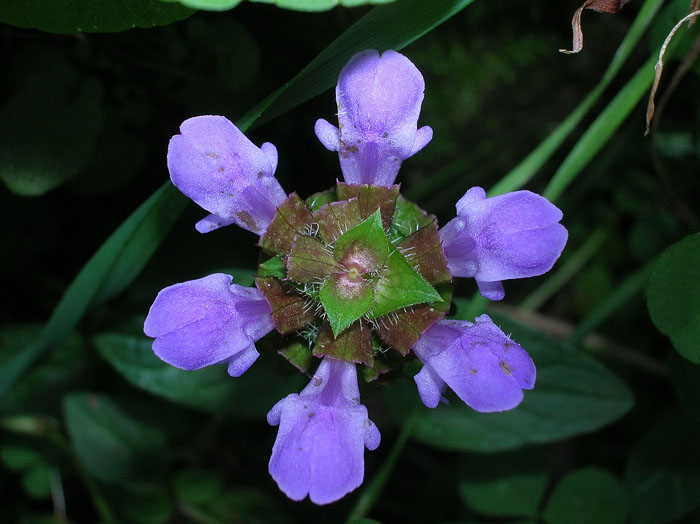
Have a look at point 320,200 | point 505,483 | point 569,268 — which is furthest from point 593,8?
point 505,483

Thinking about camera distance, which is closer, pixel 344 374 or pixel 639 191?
pixel 344 374

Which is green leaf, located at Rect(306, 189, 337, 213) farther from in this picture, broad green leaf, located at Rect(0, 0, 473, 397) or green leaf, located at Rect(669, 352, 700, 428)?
green leaf, located at Rect(669, 352, 700, 428)

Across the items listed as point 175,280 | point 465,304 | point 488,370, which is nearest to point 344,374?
point 488,370

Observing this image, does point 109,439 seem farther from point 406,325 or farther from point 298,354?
point 406,325

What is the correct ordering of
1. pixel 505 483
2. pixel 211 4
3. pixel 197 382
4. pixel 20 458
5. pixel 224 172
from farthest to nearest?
pixel 20 458
pixel 505 483
pixel 197 382
pixel 224 172
pixel 211 4

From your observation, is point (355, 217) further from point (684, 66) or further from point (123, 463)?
point (123, 463)

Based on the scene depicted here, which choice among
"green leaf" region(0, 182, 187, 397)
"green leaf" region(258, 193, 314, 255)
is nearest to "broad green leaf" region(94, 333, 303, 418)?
"green leaf" region(0, 182, 187, 397)
